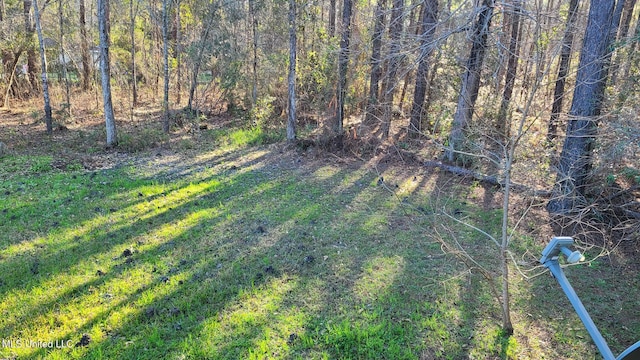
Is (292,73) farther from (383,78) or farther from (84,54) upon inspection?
(84,54)

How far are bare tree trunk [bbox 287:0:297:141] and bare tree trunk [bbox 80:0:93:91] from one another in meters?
8.43

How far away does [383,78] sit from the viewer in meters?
10.6

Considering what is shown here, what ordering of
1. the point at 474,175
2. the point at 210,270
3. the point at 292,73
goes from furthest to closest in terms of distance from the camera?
the point at 292,73 < the point at 474,175 < the point at 210,270

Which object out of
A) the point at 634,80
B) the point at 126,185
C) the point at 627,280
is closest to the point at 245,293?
the point at 126,185

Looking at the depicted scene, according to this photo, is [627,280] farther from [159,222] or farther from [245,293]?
[159,222]

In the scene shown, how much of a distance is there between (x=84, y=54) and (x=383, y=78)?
A: 36.8ft

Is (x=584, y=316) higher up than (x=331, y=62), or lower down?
lower down

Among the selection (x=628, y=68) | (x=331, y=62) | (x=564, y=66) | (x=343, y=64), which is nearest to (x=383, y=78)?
(x=343, y=64)

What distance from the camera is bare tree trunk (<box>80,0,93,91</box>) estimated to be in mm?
12914

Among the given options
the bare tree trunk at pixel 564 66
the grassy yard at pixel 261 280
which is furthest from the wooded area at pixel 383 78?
the grassy yard at pixel 261 280

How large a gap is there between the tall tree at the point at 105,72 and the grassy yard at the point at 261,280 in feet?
7.66

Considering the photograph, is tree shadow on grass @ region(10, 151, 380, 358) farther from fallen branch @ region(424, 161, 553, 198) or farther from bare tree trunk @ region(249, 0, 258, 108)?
bare tree trunk @ region(249, 0, 258, 108)

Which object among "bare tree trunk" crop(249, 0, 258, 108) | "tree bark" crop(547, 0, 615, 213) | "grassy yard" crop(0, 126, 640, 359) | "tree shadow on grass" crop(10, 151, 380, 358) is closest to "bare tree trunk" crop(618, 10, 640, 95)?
"tree bark" crop(547, 0, 615, 213)

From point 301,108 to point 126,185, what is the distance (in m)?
6.52
